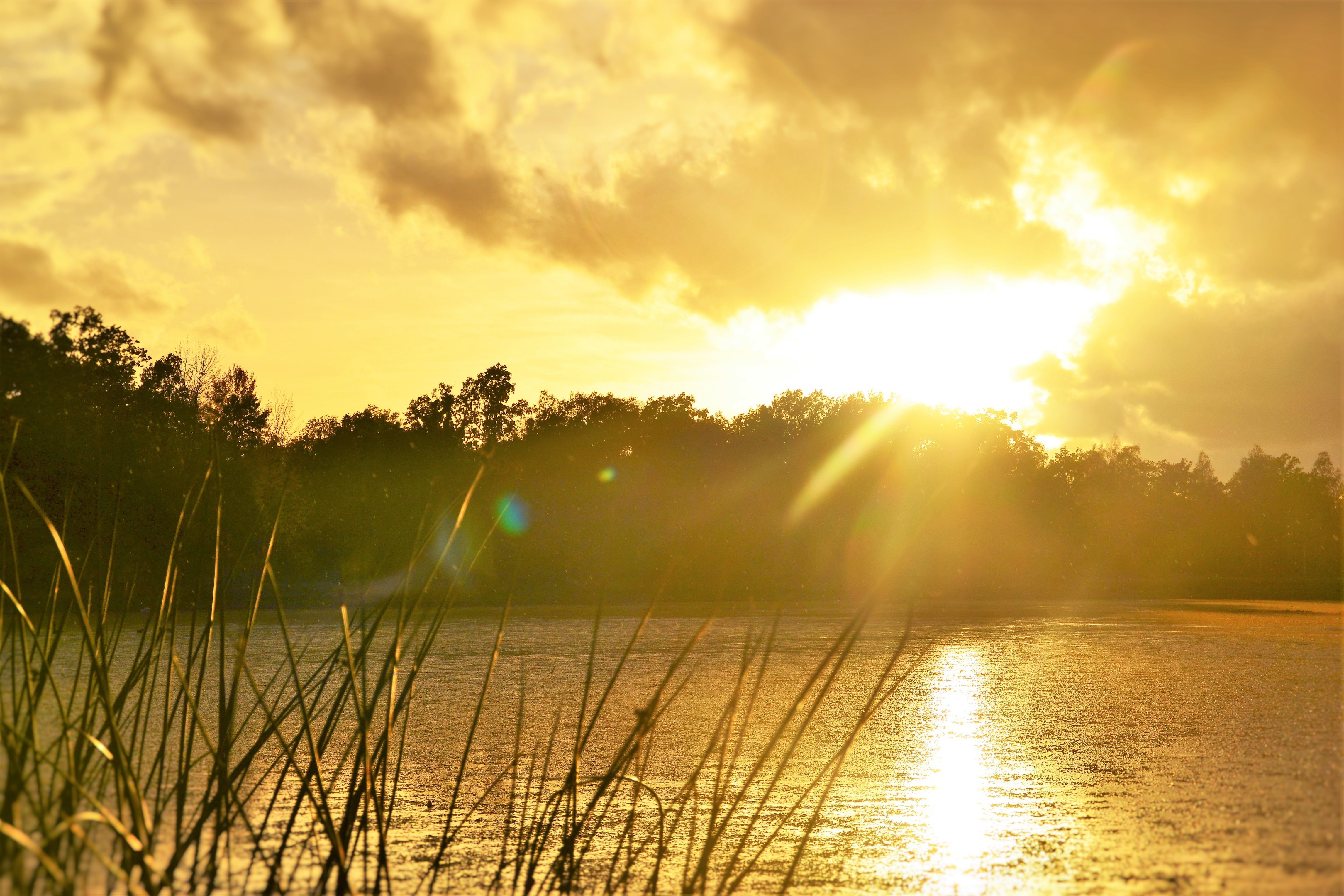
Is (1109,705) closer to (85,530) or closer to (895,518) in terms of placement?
(85,530)

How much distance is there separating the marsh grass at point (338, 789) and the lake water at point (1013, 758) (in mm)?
68

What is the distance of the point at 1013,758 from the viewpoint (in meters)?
3.59

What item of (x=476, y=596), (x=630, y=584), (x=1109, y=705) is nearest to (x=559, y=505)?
(x=630, y=584)

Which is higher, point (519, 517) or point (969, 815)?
point (519, 517)

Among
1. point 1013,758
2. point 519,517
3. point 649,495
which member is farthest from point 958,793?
point 649,495

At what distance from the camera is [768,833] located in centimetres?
264

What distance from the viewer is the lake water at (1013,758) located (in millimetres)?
2262

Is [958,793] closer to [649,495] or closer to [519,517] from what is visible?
[519,517]

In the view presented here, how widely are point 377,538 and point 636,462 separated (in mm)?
23754

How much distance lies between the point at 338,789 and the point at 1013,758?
218cm

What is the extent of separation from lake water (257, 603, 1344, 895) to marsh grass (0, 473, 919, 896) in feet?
0.22

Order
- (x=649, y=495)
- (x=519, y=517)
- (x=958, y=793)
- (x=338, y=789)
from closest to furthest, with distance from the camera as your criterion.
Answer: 1. (x=338, y=789)
2. (x=958, y=793)
3. (x=519, y=517)
4. (x=649, y=495)

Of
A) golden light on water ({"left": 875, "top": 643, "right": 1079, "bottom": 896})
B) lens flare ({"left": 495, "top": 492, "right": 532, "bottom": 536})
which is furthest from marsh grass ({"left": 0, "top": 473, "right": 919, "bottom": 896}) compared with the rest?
lens flare ({"left": 495, "top": 492, "right": 532, "bottom": 536})

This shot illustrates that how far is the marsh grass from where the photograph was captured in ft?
5.36
